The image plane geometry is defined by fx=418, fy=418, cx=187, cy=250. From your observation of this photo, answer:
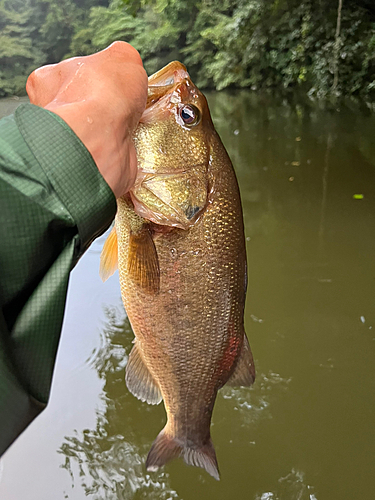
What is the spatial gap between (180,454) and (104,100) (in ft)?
3.86

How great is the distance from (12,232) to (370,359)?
8.22 feet

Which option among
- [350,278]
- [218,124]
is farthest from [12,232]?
[218,124]

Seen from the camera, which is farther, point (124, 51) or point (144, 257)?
point (144, 257)

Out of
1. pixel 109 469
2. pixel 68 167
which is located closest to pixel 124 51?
pixel 68 167

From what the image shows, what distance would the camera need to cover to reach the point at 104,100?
920mm

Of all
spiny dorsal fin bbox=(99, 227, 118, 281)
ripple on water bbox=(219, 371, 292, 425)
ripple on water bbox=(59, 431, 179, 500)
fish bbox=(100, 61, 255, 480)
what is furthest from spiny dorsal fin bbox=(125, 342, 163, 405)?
ripple on water bbox=(219, 371, 292, 425)

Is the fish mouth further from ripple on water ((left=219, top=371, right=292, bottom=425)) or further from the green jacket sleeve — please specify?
ripple on water ((left=219, top=371, right=292, bottom=425))

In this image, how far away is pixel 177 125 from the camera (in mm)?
1202

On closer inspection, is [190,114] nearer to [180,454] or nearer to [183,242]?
[183,242]

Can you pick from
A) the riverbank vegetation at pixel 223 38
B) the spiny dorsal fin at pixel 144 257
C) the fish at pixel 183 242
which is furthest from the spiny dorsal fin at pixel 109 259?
the riverbank vegetation at pixel 223 38

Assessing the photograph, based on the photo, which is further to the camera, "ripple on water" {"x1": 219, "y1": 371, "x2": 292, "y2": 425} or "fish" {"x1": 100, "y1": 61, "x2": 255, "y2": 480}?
"ripple on water" {"x1": 219, "y1": 371, "x2": 292, "y2": 425}

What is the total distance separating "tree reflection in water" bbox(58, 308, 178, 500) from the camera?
2.01 m

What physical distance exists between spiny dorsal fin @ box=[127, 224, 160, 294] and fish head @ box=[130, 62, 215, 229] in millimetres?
61

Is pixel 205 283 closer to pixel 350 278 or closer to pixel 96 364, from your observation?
pixel 96 364
